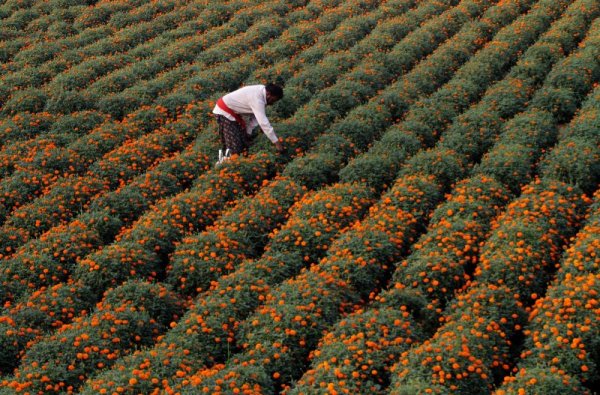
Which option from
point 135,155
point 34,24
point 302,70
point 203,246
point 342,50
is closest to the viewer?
point 203,246

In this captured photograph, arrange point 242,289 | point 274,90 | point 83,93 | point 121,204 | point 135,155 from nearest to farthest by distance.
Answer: point 242,289 → point 121,204 → point 274,90 → point 135,155 → point 83,93

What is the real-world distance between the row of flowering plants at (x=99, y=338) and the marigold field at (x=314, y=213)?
0.03m

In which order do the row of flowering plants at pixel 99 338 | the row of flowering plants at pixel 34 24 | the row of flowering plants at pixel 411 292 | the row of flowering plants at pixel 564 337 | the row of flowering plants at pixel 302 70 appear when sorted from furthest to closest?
the row of flowering plants at pixel 34 24 → the row of flowering plants at pixel 302 70 → the row of flowering plants at pixel 99 338 → the row of flowering plants at pixel 411 292 → the row of flowering plants at pixel 564 337

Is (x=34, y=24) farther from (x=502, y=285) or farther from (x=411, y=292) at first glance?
(x=502, y=285)

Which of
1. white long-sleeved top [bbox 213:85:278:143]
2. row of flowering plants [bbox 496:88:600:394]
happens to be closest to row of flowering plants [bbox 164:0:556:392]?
row of flowering plants [bbox 496:88:600:394]

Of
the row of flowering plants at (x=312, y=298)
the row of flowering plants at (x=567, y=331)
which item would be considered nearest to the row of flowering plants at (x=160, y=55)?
the row of flowering plants at (x=312, y=298)

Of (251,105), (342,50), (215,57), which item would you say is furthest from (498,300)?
(215,57)

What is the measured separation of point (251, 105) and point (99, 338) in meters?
4.70

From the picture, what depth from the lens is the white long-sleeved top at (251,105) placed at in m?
11.2

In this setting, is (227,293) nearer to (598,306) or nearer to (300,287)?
(300,287)

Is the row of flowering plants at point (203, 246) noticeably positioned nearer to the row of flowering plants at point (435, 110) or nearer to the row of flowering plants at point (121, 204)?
the row of flowering plants at point (435, 110)

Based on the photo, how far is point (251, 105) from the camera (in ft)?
36.9

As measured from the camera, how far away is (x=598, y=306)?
7383mm

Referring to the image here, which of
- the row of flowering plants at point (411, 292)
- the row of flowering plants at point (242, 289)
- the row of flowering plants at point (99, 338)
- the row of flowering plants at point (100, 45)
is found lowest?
the row of flowering plants at point (411, 292)
